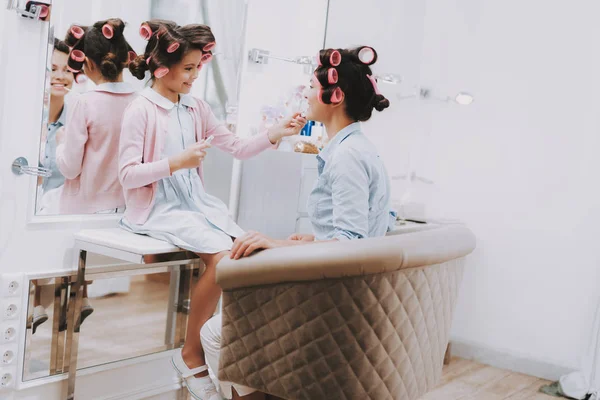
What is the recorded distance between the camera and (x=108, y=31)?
7.22 feet

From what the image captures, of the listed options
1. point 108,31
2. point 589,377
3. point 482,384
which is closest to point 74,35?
point 108,31

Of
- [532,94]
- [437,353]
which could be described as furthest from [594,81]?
[437,353]

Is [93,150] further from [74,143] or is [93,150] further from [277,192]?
[277,192]

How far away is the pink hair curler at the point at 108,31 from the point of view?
2191 mm

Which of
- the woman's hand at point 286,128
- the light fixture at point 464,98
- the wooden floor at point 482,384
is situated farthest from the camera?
the light fixture at point 464,98

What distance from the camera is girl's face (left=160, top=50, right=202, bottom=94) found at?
2244 millimetres

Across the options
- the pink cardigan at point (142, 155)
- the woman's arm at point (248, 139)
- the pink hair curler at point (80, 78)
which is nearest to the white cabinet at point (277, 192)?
the woman's arm at point (248, 139)

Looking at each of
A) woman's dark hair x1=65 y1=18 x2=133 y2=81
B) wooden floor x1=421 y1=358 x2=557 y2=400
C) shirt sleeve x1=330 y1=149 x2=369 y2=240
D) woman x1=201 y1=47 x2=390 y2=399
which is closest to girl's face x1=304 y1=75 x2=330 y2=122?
woman x1=201 y1=47 x2=390 y2=399

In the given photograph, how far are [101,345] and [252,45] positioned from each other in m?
1.41

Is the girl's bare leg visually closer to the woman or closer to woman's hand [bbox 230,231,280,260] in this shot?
the woman

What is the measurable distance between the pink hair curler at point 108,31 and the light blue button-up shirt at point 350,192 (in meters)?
0.86

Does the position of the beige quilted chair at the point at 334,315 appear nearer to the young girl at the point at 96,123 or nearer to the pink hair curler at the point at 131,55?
the young girl at the point at 96,123

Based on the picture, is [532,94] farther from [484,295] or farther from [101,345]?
[101,345]

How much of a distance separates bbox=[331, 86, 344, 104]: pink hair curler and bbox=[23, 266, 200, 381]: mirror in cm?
105
